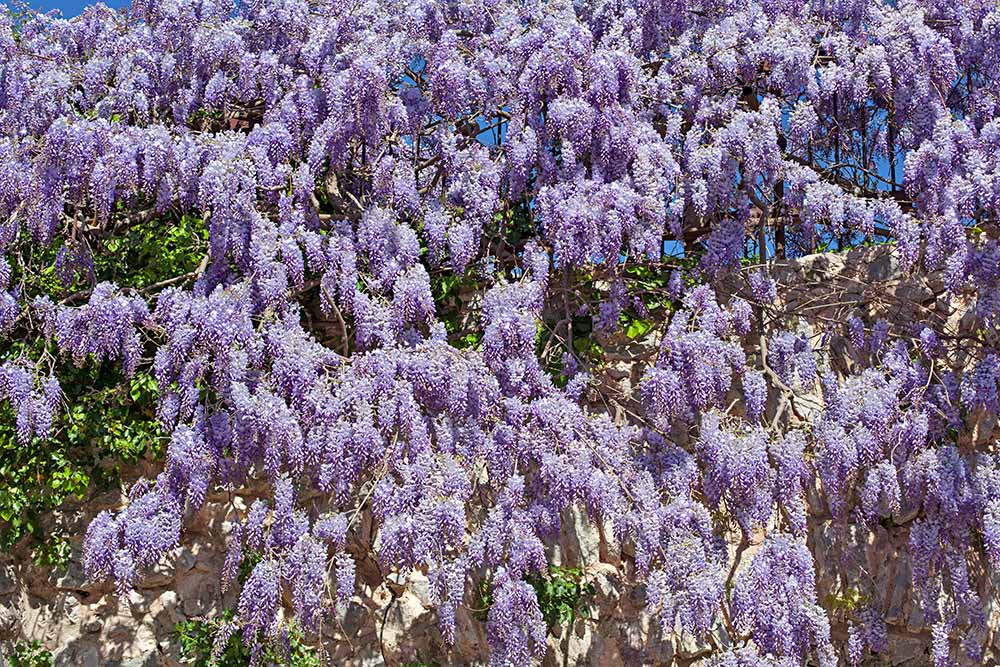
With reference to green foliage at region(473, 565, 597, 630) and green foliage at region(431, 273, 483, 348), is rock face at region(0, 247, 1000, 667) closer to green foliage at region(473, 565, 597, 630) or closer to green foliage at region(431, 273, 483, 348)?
green foliage at region(473, 565, 597, 630)

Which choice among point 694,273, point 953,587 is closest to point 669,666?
point 953,587

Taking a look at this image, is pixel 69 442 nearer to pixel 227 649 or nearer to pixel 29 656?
pixel 29 656

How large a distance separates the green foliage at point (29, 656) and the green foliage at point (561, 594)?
255 cm

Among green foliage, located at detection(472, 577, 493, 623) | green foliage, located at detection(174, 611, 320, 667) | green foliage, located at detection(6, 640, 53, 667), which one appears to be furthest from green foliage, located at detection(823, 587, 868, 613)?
green foliage, located at detection(6, 640, 53, 667)

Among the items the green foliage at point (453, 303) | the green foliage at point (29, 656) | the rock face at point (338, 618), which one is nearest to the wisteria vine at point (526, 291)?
the green foliage at point (453, 303)

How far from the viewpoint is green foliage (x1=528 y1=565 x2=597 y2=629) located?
5156mm

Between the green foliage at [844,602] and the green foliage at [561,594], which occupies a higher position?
the green foliage at [561,594]

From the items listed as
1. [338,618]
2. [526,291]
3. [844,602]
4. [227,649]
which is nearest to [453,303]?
[526,291]

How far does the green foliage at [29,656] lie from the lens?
525 centimetres

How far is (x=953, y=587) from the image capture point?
5.54m

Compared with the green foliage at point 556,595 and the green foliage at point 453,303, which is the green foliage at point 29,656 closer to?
the green foliage at point 556,595

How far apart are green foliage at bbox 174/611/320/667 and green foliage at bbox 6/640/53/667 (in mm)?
690

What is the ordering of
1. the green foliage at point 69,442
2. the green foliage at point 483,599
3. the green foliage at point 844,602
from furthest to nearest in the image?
the green foliage at point 844,602 → the green foliage at point 69,442 → the green foliage at point 483,599

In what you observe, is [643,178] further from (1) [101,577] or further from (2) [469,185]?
(1) [101,577]
